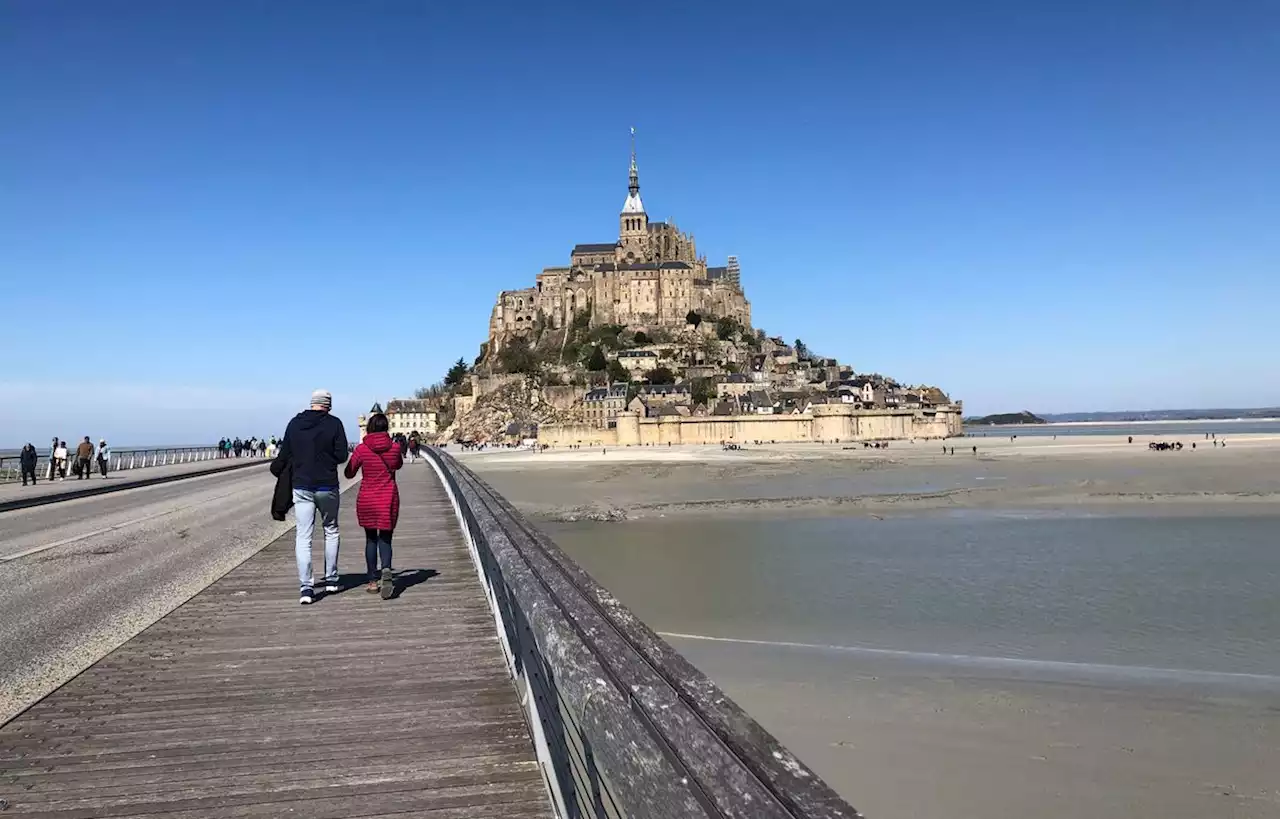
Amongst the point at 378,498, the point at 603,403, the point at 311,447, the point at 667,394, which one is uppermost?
the point at 667,394

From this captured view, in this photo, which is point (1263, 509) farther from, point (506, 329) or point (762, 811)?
point (506, 329)

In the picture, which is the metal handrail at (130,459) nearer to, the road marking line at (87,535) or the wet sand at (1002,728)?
the road marking line at (87,535)

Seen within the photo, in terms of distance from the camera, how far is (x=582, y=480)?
1657 inches

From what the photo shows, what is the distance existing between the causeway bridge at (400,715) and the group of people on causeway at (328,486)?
12.9 inches

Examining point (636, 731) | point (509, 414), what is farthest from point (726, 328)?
point (636, 731)

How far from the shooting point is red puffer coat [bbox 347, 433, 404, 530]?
714 cm

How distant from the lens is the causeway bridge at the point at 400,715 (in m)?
1.69

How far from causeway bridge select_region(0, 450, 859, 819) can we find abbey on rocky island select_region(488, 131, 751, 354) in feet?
→ 369

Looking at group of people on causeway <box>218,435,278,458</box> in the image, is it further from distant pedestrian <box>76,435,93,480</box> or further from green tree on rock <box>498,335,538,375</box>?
green tree on rock <box>498,335,538,375</box>

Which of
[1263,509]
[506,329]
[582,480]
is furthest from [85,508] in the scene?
[506,329]

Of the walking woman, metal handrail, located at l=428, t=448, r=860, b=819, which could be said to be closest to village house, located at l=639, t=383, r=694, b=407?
the walking woman

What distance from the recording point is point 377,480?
24.5 ft

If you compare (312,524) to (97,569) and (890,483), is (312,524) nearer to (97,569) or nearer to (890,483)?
(97,569)

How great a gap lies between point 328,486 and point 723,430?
84219mm
